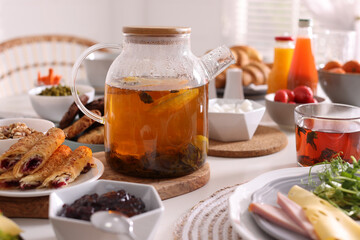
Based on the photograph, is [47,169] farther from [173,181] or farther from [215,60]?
[215,60]

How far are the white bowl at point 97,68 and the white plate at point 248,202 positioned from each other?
41.7 inches

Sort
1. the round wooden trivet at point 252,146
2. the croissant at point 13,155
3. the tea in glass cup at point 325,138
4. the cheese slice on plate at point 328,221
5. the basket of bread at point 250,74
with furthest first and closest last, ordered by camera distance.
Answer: the basket of bread at point 250,74, the round wooden trivet at point 252,146, the tea in glass cup at point 325,138, the croissant at point 13,155, the cheese slice on plate at point 328,221

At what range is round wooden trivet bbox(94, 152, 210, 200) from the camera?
0.93 m

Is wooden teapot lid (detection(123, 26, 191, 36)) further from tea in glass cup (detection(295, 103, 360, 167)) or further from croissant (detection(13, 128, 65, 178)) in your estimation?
tea in glass cup (detection(295, 103, 360, 167))

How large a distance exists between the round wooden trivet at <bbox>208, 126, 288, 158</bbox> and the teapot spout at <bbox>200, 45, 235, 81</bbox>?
0.78 feet

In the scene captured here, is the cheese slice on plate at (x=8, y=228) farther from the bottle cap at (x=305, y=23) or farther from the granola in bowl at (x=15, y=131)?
the bottle cap at (x=305, y=23)

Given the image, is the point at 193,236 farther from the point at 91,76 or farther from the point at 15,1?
the point at 15,1

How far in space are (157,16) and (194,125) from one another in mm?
3473

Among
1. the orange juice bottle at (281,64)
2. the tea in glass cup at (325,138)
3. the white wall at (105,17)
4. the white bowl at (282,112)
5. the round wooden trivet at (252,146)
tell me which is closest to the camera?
the tea in glass cup at (325,138)

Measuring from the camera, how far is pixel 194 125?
964mm

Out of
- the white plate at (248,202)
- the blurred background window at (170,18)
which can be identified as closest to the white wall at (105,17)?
the blurred background window at (170,18)

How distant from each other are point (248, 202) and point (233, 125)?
1.62 ft

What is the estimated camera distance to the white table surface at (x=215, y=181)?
80 centimetres

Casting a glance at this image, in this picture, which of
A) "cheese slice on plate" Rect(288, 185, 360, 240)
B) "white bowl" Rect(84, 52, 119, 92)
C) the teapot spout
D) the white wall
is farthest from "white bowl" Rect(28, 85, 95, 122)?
the white wall
